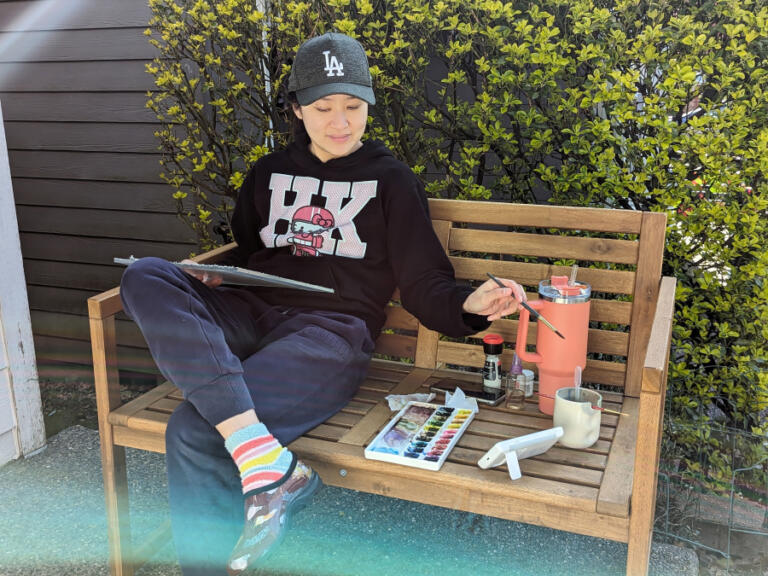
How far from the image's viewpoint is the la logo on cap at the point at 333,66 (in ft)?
6.69

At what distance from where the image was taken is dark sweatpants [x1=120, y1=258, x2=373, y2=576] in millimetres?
1671

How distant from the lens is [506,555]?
2.36 metres

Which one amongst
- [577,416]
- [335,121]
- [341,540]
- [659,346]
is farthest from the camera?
[341,540]

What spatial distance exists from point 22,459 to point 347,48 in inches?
81.9

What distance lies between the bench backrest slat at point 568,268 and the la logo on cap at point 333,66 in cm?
50

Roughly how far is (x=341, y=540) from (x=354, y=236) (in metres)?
1.03

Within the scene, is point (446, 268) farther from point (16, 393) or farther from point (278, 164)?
point (16, 393)

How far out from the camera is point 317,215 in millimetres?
2176

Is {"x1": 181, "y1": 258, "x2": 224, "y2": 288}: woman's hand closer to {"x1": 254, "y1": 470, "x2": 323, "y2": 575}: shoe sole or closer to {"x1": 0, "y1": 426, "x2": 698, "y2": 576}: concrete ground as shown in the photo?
{"x1": 254, "y1": 470, "x2": 323, "y2": 575}: shoe sole

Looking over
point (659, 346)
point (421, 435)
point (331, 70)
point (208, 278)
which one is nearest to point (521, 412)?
point (421, 435)

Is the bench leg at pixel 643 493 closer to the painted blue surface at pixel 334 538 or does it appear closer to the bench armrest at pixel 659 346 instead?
the bench armrest at pixel 659 346

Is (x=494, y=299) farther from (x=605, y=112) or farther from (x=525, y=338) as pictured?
(x=605, y=112)

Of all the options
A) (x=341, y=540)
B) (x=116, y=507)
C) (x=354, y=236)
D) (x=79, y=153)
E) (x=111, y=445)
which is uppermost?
(x=79, y=153)

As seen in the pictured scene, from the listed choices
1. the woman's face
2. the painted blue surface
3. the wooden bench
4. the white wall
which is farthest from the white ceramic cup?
the white wall
